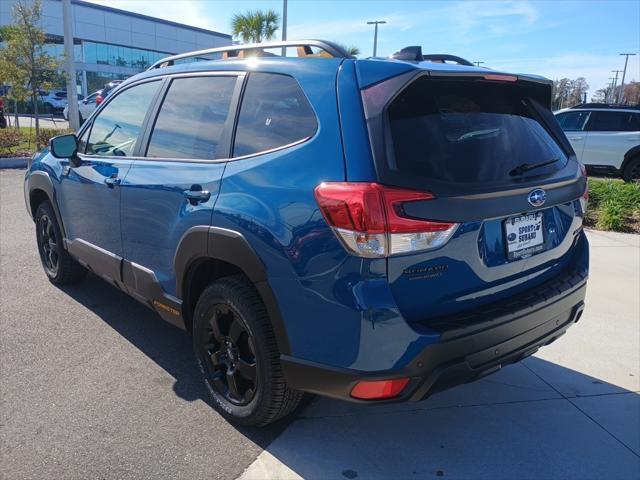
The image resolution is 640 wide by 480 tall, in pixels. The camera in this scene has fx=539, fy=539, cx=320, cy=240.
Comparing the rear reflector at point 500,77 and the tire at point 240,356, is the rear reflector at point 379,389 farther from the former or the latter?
the rear reflector at point 500,77

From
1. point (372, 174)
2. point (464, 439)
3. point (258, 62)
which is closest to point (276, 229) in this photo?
point (372, 174)

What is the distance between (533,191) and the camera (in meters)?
2.53

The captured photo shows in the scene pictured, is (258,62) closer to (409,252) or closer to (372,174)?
(372,174)

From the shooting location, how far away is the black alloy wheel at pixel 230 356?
8.93ft

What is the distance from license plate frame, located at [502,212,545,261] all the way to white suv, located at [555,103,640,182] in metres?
11.2

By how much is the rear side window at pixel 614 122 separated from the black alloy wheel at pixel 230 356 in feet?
40.6

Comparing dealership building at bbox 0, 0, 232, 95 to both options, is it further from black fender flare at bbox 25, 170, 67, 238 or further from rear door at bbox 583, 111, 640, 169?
black fender flare at bbox 25, 170, 67, 238

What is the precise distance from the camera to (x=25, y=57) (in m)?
14.0

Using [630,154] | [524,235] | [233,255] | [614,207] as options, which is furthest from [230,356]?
[630,154]

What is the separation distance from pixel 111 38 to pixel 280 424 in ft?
165

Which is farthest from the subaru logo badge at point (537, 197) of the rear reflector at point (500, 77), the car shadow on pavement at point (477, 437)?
the car shadow on pavement at point (477, 437)

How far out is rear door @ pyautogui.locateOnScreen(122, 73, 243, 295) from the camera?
9.19 feet

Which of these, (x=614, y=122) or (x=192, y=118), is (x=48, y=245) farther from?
(x=614, y=122)

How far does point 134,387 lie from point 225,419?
668 mm
